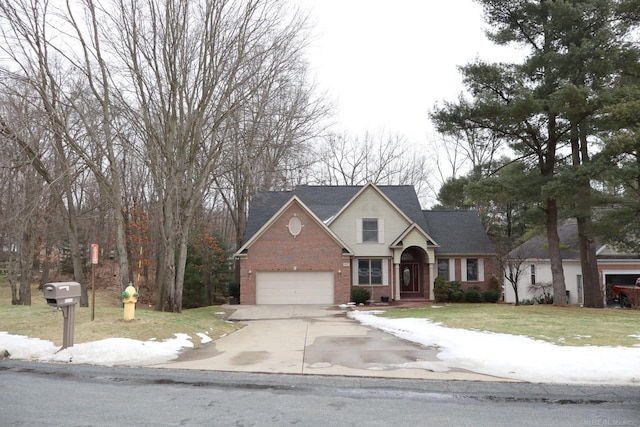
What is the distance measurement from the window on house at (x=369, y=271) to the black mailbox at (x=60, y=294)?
20375mm

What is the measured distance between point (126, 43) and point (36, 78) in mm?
3044

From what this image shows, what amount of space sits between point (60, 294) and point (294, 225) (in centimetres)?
1829

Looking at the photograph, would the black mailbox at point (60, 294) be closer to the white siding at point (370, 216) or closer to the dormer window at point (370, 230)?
the white siding at point (370, 216)

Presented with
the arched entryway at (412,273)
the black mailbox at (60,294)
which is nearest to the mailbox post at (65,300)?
the black mailbox at (60,294)

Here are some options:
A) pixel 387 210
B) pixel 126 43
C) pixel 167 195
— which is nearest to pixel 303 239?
pixel 387 210

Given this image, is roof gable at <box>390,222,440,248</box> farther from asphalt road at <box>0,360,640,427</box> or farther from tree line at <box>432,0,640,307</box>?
asphalt road at <box>0,360,640,427</box>

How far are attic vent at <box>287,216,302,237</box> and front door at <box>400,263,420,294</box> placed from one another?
745 centimetres

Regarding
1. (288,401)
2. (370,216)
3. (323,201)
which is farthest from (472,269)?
(288,401)

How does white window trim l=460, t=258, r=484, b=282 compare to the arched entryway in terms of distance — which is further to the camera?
the arched entryway

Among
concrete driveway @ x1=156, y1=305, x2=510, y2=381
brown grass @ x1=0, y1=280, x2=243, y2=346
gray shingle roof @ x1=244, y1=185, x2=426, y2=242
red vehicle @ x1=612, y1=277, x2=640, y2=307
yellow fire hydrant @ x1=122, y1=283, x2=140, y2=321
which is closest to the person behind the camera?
concrete driveway @ x1=156, y1=305, x2=510, y2=381

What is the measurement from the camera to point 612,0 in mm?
21781

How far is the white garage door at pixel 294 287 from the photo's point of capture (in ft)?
93.4

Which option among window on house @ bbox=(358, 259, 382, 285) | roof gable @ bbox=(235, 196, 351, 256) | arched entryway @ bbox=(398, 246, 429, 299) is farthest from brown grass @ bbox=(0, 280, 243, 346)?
arched entryway @ bbox=(398, 246, 429, 299)

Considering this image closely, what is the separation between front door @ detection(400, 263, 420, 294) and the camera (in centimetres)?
3231
